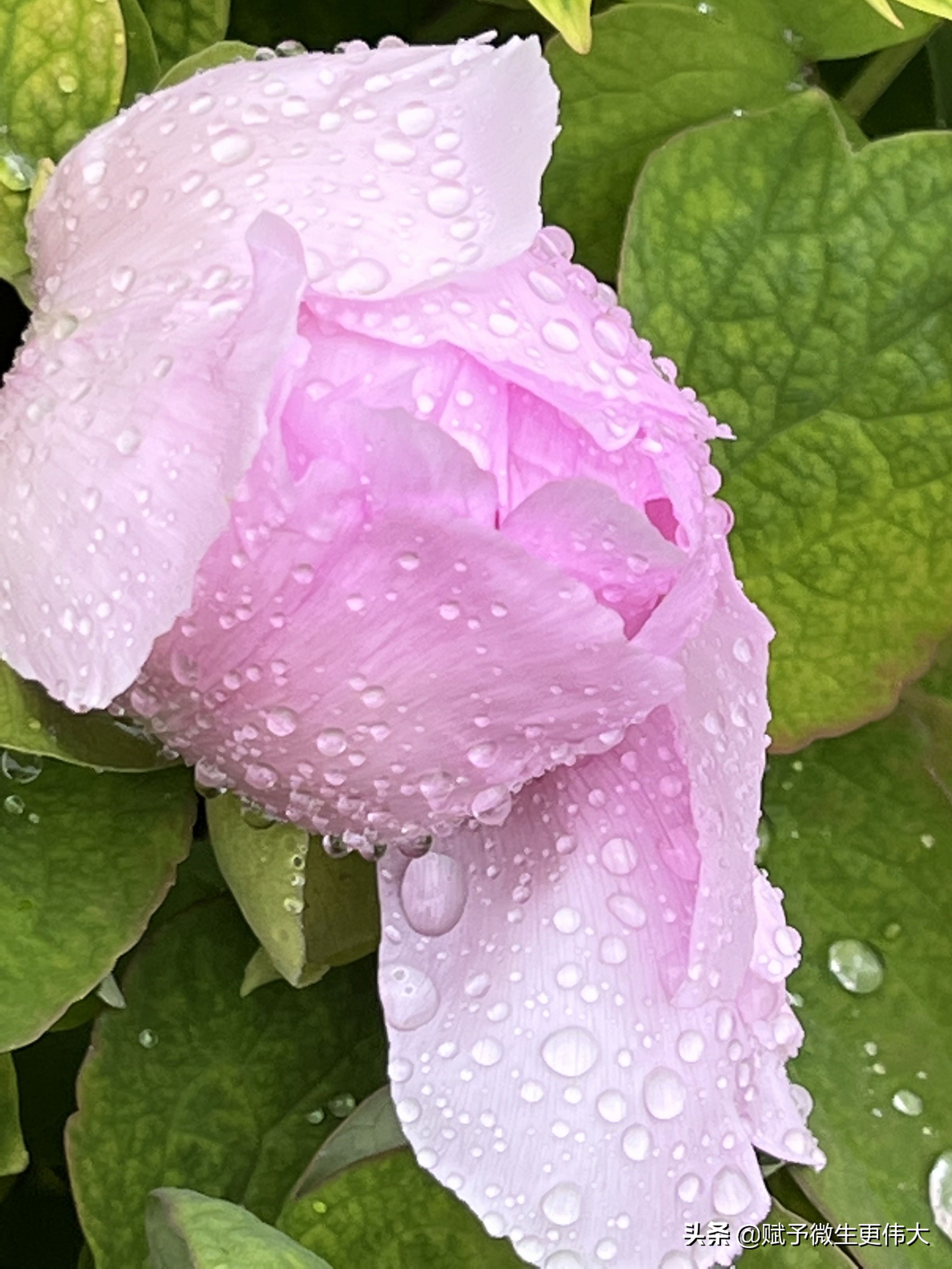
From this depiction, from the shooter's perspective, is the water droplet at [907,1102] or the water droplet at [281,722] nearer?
the water droplet at [281,722]

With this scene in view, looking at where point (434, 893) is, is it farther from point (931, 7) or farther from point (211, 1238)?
point (931, 7)

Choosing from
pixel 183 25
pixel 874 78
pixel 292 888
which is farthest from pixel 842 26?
pixel 292 888

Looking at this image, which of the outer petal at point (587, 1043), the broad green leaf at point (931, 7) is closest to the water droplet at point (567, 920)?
the outer petal at point (587, 1043)

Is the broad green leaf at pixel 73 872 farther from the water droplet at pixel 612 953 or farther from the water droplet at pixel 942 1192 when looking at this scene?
the water droplet at pixel 942 1192

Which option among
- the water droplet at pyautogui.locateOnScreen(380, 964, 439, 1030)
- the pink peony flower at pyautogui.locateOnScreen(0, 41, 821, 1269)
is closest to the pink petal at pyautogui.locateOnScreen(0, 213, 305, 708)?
the pink peony flower at pyautogui.locateOnScreen(0, 41, 821, 1269)

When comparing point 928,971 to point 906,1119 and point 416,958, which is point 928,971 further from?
point 416,958
